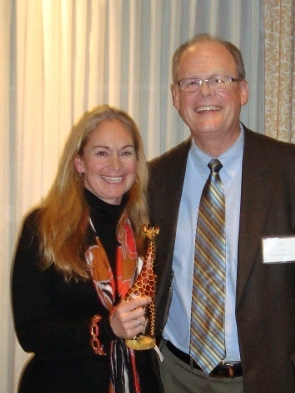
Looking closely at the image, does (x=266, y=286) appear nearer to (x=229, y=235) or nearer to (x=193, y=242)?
(x=229, y=235)

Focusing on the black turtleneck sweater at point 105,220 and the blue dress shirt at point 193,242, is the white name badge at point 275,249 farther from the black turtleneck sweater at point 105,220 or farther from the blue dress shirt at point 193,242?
the black turtleneck sweater at point 105,220

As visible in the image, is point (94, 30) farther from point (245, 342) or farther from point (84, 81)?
point (245, 342)

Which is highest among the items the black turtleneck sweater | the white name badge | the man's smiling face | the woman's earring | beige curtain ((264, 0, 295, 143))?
beige curtain ((264, 0, 295, 143))

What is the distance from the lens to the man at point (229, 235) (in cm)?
191

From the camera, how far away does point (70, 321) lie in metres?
1.86

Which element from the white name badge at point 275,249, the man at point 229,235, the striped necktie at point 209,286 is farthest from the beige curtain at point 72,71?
the white name badge at point 275,249

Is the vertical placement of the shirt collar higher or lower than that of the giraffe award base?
higher

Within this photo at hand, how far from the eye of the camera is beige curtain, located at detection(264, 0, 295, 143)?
315 cm

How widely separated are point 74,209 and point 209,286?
60 cm

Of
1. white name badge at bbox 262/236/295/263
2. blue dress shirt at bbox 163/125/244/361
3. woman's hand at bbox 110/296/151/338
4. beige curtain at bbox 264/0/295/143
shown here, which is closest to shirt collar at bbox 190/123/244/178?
blue dress shirt at bbox 163/125/244/361

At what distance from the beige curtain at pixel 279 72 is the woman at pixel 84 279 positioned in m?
1.44

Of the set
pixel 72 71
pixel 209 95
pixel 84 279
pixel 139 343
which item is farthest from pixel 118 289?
pixel 72 71

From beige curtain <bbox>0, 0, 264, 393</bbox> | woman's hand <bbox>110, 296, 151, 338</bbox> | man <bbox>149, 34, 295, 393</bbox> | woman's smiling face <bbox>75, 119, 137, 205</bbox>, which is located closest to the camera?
woman's hand <bbox>110, 296, 151, 338</bbox>

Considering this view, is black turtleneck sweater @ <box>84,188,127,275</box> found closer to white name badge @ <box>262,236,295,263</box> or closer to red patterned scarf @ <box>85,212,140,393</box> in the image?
red patterned scarf @ <box>85,212,140,393</box>
